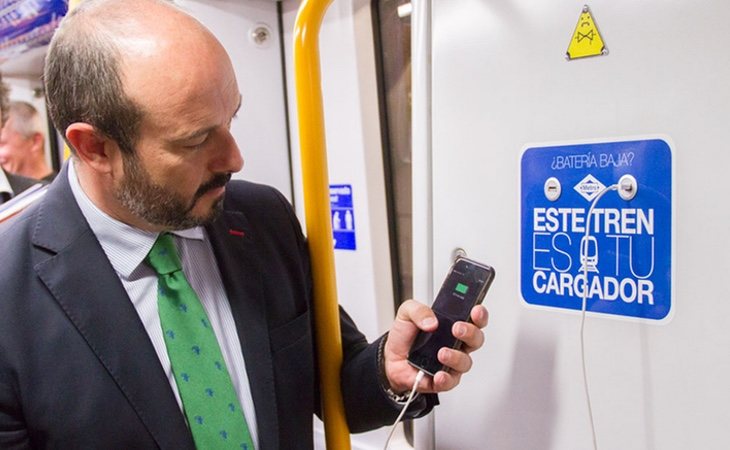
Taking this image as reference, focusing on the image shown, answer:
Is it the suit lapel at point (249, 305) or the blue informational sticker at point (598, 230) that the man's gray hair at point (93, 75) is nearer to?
the suit lapel at point (249, 305)

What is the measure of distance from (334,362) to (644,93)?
0.71 meters

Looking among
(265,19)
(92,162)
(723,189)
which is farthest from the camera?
(265,19)

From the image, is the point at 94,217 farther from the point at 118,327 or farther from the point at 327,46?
the point at 327,46

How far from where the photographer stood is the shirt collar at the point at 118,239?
3.06 feet

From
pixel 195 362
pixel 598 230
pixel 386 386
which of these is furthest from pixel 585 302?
pixel 195 362

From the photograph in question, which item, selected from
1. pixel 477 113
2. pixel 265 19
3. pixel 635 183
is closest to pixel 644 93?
pixel 635 183

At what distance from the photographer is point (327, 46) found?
1512 mm

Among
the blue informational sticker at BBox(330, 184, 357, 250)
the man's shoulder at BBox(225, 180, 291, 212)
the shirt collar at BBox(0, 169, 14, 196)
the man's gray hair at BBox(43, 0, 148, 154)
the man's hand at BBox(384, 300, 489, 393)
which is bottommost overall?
the man's hand at BBox(384, 300, 489, 393)

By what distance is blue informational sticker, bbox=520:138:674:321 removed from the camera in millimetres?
856

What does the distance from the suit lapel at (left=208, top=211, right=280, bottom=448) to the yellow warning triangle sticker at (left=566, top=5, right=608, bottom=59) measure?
67 cm

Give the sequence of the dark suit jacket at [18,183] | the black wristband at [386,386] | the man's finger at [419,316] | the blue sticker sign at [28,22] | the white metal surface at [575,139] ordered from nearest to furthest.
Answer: the white metal surface at [575,139]
the man's finger at [419,316]
the black wristband at [386,386]
the blue sticker sign at [28,22]
the dark suit jacket at [18,183]

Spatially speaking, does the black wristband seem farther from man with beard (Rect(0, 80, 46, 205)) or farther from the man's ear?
man with beard (Rect(0, 80, 46, 205))

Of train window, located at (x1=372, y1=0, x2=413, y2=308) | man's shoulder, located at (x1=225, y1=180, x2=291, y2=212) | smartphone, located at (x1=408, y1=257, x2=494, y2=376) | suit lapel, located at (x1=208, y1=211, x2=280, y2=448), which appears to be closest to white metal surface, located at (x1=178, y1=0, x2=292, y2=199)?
train window, located at (x1=372, y1=0, x2=413, y2=308)

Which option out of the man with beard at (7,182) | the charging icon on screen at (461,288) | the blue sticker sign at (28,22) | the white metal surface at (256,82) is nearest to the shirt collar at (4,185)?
the man with beard at (7,182)
